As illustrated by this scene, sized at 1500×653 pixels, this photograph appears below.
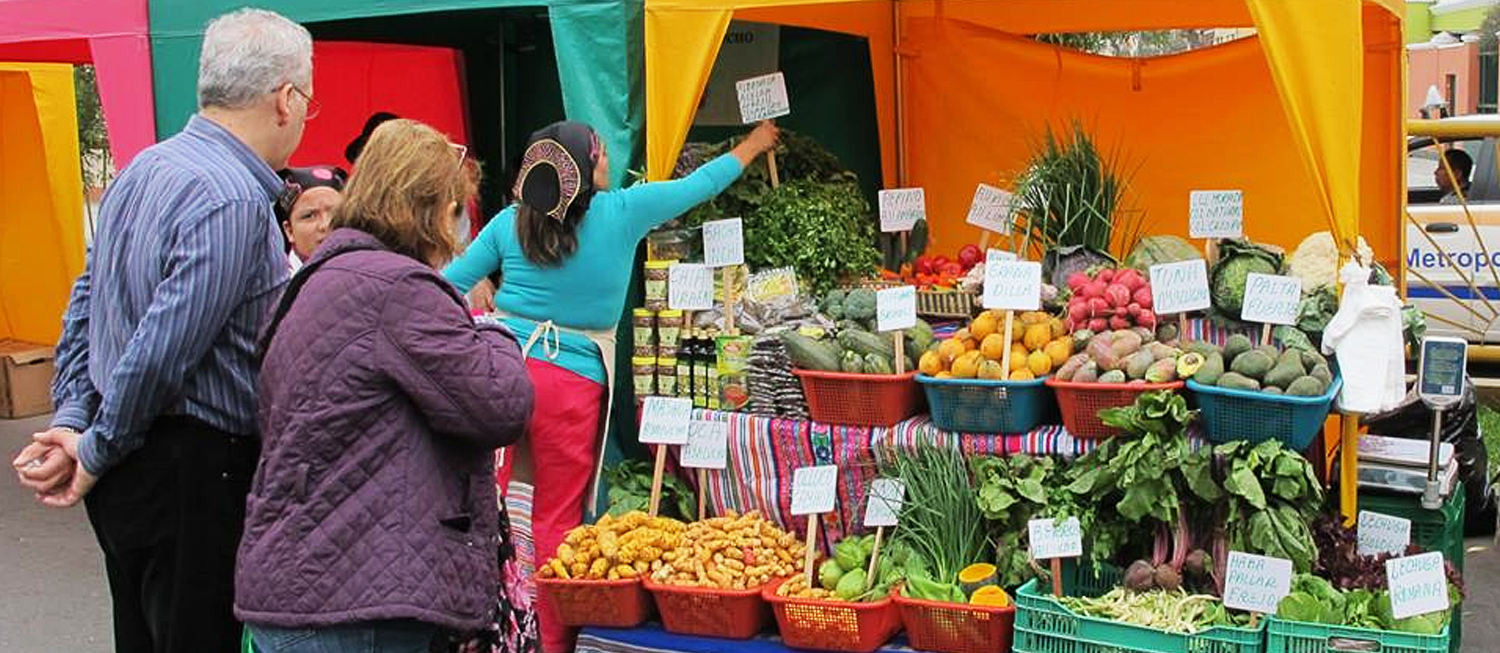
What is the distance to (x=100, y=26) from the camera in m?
6.64

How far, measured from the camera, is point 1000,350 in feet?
15.3

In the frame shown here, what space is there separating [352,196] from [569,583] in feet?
7.64

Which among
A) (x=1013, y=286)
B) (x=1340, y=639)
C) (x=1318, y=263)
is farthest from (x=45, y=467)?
(x=1318, y=263)

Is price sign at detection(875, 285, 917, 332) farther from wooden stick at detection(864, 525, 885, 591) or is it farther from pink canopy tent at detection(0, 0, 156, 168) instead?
pink canopy tent at detection(0, 0, 156, 168)

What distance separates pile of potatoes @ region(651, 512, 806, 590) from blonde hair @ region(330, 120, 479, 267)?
220cm

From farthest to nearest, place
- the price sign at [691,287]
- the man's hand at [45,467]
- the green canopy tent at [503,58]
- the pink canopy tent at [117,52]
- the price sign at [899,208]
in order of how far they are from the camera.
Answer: the pink canopy tent at [117,52] → the price sign at [899,208] → the green canopy tent at [503,58] → the price sign at [691,287] → the man's hand at [45,467]

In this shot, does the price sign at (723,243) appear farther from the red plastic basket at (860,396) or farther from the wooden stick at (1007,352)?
the wooden stick at (1007,352)

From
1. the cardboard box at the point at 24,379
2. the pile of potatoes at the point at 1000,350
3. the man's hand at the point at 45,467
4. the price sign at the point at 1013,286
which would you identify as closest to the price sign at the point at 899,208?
the pile of potatoes at the point at 1000,350

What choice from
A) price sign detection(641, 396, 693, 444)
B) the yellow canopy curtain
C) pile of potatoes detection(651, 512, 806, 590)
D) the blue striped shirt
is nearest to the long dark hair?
price sign detection(641, 396, 693, 444)

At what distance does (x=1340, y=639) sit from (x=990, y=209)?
253cm

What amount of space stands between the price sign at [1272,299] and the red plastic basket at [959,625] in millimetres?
1100

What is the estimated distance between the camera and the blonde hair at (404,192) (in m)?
2.68

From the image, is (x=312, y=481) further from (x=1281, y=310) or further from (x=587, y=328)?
(x=1281, y=310)

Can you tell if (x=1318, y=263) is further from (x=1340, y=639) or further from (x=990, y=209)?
(x=990, y=209)
